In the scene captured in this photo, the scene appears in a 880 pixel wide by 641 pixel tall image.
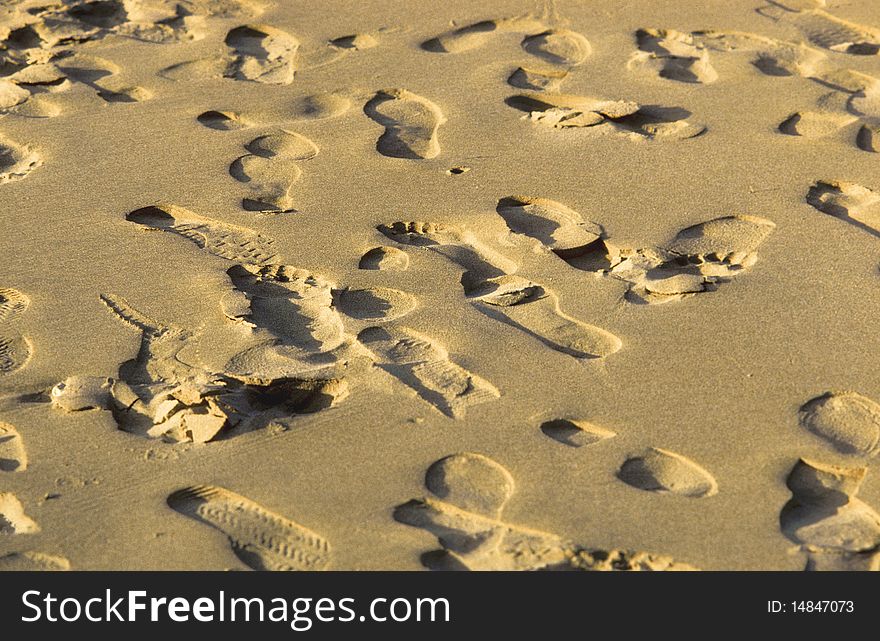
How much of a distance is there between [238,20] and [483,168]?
1.42 meters

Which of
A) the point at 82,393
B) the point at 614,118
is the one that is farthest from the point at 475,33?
the point at 82,393

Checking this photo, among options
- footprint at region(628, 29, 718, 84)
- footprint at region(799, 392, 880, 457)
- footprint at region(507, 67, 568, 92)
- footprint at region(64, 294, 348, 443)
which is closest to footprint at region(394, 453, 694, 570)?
footprint at region(64, 294, 348, 443)

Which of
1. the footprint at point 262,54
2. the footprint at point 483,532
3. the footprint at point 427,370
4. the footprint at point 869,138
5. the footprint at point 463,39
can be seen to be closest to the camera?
the footprint at point 483,532

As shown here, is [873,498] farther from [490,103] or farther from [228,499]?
[490,103]

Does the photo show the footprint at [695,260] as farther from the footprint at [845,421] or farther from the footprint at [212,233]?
the footprint at [212,233]

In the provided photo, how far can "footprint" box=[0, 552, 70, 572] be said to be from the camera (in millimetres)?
1980

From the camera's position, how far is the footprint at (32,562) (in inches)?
78.0

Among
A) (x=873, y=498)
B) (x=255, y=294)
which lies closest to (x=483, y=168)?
(x=255, y=294)

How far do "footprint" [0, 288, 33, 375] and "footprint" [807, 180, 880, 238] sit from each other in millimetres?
2054

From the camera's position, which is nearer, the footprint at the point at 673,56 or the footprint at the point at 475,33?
the footprint at the point at 673,56

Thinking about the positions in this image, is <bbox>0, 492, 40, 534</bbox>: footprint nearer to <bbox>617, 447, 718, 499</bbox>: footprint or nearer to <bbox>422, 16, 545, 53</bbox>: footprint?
<bbox>617, 447, 718, 499</bbox>: footprint

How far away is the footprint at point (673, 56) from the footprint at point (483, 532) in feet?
6.20

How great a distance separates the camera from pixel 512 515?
6.74 ft

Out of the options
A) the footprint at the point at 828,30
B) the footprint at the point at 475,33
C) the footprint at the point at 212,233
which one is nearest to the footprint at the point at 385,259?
the footprint at the point at 212,233
